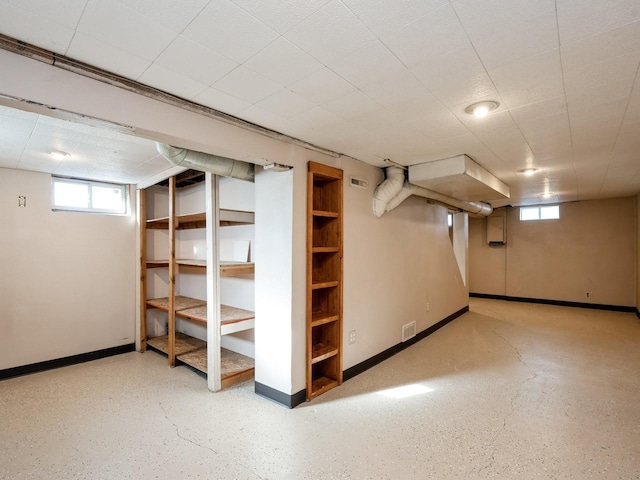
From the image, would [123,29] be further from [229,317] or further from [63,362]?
[63,362]

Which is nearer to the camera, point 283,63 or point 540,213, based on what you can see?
point 283,63

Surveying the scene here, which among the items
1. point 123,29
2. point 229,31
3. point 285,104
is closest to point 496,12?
point 229,31

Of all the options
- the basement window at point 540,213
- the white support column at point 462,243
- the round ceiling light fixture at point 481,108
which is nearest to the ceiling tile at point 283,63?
the round ceiling light fixture at point 481,108

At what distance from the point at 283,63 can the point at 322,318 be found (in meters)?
2.19

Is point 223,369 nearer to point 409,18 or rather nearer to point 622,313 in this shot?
point 409,18

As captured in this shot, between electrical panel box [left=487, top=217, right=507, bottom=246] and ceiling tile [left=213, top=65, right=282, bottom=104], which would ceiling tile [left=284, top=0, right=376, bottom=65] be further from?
electrical panel box [left=487, top=217, right=507, bottom=246]

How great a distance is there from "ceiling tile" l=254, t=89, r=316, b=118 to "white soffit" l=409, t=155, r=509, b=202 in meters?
1.80

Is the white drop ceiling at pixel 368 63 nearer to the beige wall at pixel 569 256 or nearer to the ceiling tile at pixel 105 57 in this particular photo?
the ceiling tile at pixel 105 57

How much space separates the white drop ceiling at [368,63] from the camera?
3.82 ft

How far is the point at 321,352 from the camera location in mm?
2975

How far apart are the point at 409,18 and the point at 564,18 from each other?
60 centimetres

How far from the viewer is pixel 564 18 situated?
1.20 m

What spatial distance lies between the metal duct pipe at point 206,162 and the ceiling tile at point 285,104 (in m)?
0.67

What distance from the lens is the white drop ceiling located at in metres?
1.16
